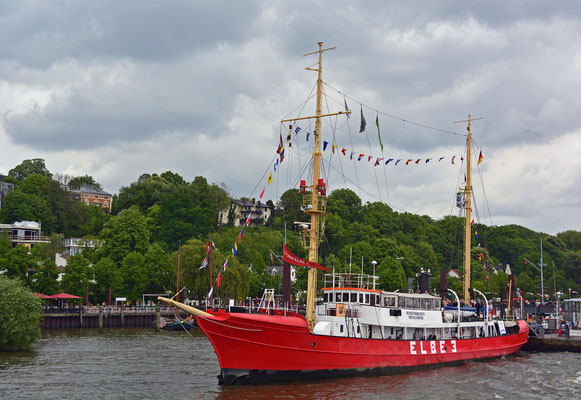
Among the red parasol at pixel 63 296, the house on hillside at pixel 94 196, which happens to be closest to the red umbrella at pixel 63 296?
the red parasol at pixel 63 296

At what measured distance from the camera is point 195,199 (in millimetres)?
142125

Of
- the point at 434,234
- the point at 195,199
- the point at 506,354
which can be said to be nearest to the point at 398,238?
the point at 434,234

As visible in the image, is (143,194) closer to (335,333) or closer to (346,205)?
(346,205)

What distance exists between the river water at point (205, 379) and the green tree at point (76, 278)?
30046 millimetres

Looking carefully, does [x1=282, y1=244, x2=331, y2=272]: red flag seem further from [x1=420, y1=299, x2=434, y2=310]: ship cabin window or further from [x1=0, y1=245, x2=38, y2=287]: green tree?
[x1=0, y1=245, x2=38, y2=287]: green tree

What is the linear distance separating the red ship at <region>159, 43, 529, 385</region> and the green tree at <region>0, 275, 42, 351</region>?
19585mm

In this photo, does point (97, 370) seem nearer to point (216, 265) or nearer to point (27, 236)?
point (216, 265)

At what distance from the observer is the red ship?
3588 centimetres

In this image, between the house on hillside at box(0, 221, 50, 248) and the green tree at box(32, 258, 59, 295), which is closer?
the green tree at box(32, 258, 59, 295)

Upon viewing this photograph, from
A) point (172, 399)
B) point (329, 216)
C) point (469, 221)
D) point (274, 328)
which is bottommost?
point (172, 399)

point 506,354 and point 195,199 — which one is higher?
point 195,199

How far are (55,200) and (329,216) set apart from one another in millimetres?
64784

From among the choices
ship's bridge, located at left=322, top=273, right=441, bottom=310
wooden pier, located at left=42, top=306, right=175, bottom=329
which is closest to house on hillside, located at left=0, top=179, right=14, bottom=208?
wooden pier, located at left=42, top=306, right=175, bottom=329

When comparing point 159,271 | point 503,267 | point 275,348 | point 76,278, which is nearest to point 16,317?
point 275,348
